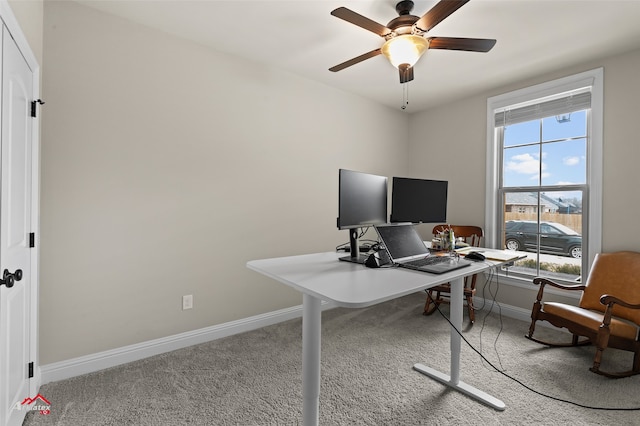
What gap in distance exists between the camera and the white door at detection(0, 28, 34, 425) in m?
1.37

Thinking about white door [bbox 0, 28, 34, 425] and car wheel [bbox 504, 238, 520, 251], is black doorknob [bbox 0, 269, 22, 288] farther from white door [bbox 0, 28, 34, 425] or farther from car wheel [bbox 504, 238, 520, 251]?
car wheel [bbox 504, 238, 520, 251]

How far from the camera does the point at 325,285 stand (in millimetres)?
1271

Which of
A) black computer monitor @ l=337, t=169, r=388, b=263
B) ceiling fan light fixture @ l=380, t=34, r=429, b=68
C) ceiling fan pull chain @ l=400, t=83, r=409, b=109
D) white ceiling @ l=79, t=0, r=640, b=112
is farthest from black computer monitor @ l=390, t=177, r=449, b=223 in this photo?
ceiling fan pull chain @ l=400, t=83, r=409, b=109

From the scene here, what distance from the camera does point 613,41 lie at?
2.47 metres

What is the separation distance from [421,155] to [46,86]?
3.92 meters

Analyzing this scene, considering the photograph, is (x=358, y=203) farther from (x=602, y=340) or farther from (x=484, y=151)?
(x=484, y=151)

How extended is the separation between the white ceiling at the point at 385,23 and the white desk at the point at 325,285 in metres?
1.73

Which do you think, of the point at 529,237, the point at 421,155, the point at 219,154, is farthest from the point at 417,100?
the point at 219,154

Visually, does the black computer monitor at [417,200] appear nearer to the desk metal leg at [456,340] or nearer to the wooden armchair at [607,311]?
the desk metal leg at [456,340]

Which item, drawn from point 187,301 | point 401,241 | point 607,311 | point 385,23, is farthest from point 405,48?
point 187,301

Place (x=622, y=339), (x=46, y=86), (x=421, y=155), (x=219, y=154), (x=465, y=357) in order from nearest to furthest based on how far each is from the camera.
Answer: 1. (x=46, y=86)
2. (x=622, y=339)
3. (x=465, y=357)
4. (x=219, y=154)
5. (x=421, y=155)

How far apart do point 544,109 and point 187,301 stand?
3936 millimetres

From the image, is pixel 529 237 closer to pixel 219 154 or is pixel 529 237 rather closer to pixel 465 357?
pixel 465 357

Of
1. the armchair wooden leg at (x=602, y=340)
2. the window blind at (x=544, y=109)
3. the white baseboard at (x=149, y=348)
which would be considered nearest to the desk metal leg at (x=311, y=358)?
the white baseboard at (x=149, y=348)
